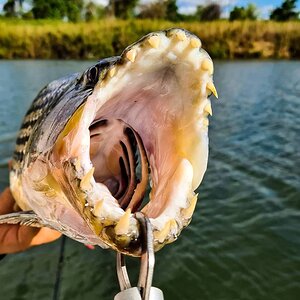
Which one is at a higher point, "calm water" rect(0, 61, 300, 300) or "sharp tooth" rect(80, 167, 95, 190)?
"sharp tooth" rect(80, 167, 95, 190)

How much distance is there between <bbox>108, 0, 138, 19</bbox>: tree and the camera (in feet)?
160

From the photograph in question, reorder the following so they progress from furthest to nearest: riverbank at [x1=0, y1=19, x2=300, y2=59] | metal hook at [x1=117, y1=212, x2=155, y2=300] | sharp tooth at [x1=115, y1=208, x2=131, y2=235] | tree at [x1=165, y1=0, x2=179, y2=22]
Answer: tree at [x1=165, y1=0, x2=179, y2=22] → riverbank at [x1=0, y1=19, x2=300, y2=59] → sharp tooth at [x1=115, y1=208, x2=131, y2=235] → metal hook at [x1=117, y1=212, x2=155, y2=300]

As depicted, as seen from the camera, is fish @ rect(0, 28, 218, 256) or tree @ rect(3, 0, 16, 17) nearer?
fish @ rect(0, 28, 218, 256)

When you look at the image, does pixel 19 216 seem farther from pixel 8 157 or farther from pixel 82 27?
pixel 82 27

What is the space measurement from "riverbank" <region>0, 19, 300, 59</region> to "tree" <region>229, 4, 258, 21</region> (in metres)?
17.8

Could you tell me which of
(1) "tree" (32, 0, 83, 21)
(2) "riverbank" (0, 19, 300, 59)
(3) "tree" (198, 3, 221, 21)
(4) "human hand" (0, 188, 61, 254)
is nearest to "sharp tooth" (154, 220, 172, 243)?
(4) "human hand" (0, 188, 61, 254)

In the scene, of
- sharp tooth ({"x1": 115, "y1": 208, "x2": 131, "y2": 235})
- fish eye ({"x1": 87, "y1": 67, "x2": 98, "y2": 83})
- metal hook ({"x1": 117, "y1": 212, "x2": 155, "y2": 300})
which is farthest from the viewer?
fish eye ({"x1": 87, "y1": 67, "x2": 98, "y2": 83})

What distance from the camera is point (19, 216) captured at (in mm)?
1847

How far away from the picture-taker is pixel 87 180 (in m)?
1.24

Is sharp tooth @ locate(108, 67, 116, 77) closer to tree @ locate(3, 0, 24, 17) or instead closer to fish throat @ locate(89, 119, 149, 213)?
fish throat @ locate(89, 119, 149, 213)

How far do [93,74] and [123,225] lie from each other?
23.7 inches

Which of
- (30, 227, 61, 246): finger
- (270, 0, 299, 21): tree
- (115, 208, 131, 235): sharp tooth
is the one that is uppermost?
(115, 208, 131, 235): sharp tooth

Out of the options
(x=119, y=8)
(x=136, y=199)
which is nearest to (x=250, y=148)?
(x=136, y=199)

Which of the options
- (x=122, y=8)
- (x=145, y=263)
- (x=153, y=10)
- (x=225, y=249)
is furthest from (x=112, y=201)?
(x=122, y=8)
